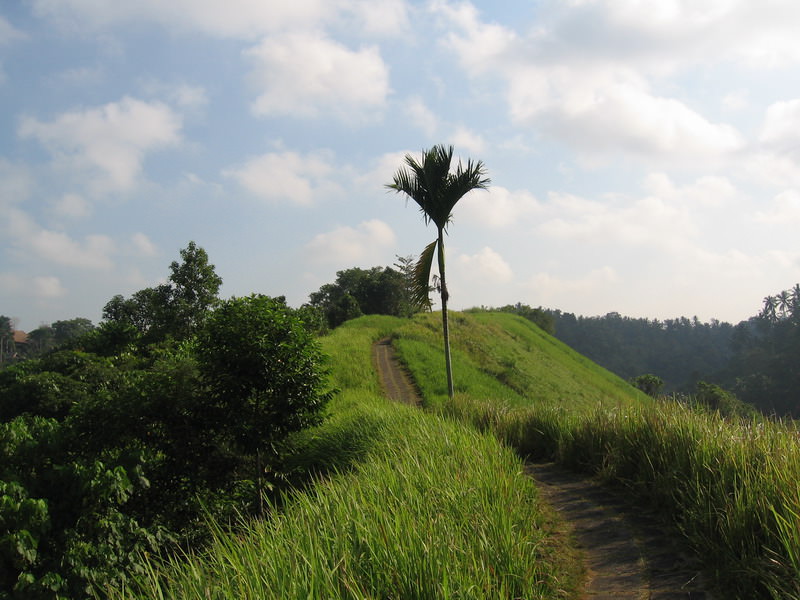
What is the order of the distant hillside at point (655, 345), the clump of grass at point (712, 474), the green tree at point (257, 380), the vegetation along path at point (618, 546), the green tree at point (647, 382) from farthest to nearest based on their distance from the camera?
the distant hillside at point (655, 345) < the green tree at point (647, 382) < the green tree at point (257, 380) < the vegetation along path at point (618, 546) < the clump of grass at point (712, 474)

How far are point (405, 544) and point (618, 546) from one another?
2116mm

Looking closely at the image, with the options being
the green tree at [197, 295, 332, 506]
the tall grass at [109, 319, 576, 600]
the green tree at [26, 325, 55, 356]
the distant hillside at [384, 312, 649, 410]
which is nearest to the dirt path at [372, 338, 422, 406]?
the distant hillside at [384, 312, 649, 410]

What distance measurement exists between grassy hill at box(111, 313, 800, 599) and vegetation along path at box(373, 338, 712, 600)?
168 millimetres

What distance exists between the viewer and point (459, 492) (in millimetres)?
4105

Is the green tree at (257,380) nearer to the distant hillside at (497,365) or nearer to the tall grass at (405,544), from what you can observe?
the tall grass at (405,544)

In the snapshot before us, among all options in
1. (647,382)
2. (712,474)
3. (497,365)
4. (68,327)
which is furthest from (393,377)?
(68,327)

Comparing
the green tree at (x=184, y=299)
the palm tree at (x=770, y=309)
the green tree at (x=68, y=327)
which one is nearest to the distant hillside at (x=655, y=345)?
the palm tree at (x=770, y=309)

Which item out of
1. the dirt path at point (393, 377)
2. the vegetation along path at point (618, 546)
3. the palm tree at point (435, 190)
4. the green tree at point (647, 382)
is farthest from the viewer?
the green tree at point (647, 382)

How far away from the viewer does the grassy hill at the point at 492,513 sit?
2861 mm

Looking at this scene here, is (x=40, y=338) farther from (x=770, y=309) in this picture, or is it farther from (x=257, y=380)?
(x=770, y=309)

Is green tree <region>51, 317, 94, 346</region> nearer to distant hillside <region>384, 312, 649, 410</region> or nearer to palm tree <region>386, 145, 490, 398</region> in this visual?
distant hillside <region>384, 312, 649, 410</region>

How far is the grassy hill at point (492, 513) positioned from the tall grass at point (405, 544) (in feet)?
0.05

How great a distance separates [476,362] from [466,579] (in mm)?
24853

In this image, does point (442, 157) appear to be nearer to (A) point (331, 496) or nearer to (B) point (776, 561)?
(A) point (331, 496)
